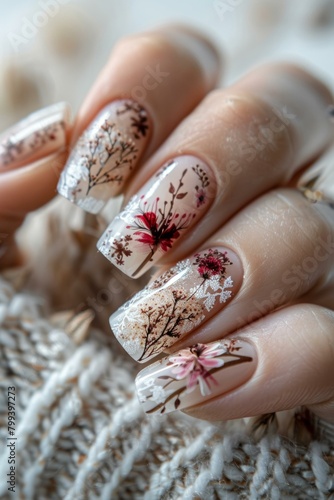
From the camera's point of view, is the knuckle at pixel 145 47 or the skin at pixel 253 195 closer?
the skin at pixel 253 195

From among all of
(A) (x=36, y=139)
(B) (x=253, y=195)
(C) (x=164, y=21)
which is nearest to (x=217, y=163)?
(B) (x=253, y=195)

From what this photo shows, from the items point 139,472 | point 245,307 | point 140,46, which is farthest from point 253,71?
point 139,472

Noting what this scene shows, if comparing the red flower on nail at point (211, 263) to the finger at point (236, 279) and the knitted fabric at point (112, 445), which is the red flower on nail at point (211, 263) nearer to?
the finger at point (236, 279)

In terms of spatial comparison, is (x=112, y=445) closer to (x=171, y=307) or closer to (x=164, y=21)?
(x=171, y=307)

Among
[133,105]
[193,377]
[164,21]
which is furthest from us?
[164,21]

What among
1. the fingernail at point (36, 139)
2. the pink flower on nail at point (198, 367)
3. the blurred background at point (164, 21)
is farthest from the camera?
the blurred background at point (164, 21)

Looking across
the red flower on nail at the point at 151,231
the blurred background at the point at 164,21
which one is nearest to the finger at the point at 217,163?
the red flower on nail at the point at 151,231

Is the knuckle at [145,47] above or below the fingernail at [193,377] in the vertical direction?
above
